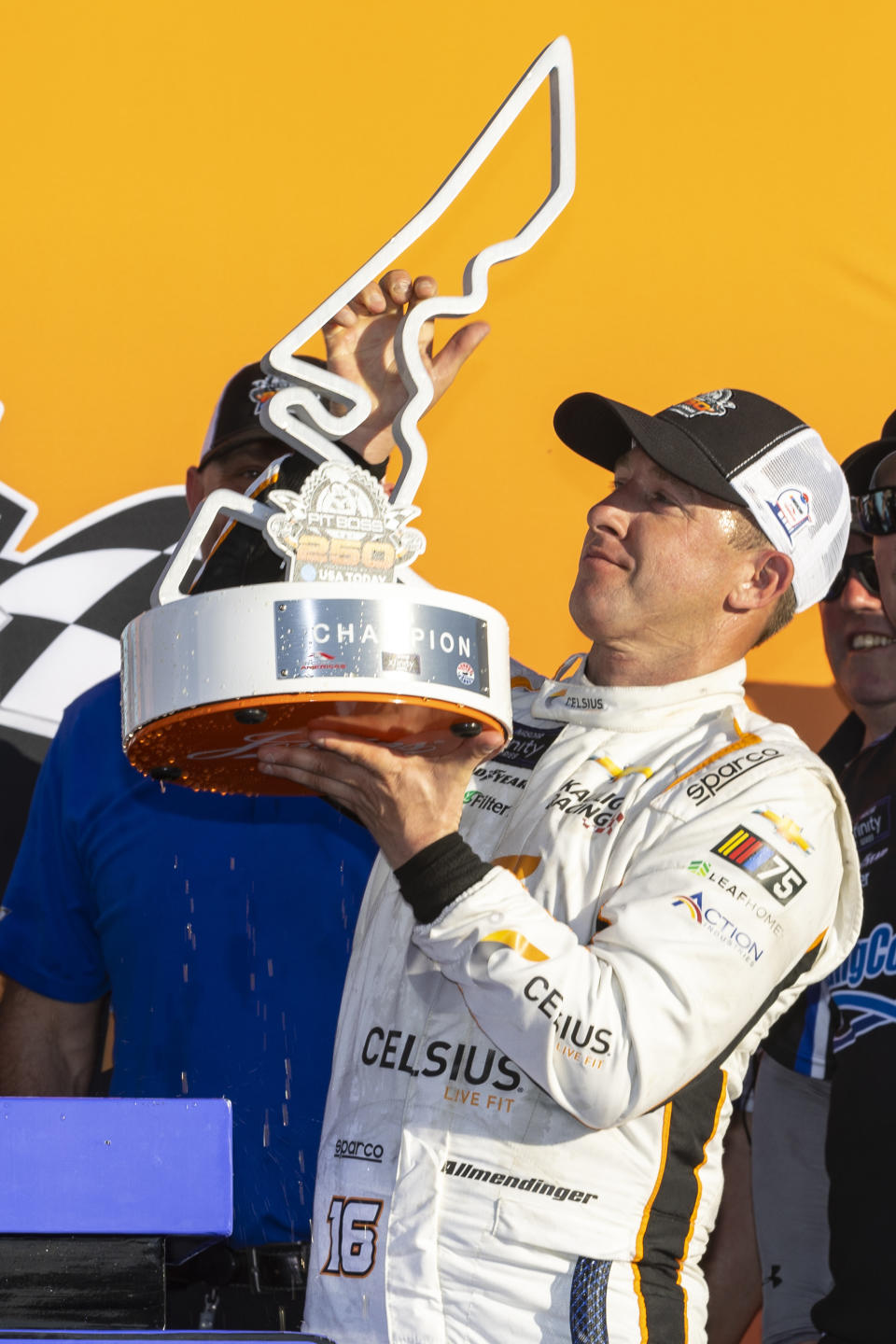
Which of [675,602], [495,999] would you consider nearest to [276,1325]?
[495,999]

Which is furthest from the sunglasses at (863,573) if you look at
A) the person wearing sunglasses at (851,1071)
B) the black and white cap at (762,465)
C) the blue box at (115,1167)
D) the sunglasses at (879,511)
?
the blue box at (115,1167)

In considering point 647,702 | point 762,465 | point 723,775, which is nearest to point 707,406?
point 762,465

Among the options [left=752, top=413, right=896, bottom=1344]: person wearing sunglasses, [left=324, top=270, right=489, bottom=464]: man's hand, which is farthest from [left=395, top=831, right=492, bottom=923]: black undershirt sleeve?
[left=752, top=413, right=896, bottom=1344]: person wearing sunglasses

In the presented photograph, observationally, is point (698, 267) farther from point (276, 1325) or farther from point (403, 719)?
point (276, 1325)

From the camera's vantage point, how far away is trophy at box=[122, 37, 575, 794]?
121 centimetres

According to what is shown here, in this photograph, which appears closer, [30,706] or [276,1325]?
[276,1325]

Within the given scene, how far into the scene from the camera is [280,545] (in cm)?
127

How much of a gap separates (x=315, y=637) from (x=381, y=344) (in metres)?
0.52

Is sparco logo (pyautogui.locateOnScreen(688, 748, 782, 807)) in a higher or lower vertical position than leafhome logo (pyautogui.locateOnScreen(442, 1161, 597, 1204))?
higher

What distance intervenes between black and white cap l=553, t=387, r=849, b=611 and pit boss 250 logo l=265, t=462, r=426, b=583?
0.41m

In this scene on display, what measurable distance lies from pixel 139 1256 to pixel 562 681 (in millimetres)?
838

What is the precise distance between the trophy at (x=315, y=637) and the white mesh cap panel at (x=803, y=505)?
1.28 ft

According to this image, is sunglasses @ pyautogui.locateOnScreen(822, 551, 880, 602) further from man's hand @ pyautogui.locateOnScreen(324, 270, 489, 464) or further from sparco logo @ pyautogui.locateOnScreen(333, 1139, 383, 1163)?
sparco logo @ pyautogui.locateOnScreen(333, 1139, 383, 1163)

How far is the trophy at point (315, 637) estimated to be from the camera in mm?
1207
